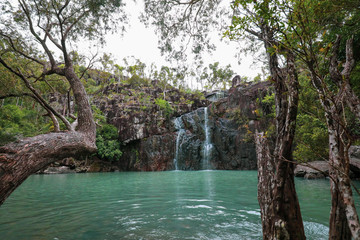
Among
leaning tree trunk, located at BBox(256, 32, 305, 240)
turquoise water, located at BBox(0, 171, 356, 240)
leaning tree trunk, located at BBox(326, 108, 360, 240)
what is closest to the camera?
leaning tree trunk, located at BBox(326, 108, 360, 240)

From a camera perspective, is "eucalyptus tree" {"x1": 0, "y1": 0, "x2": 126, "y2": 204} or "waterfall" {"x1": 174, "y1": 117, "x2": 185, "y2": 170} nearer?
"eucalyptus tree" {"x1": 0, "y1": 0, "x2": 126, "y2": 204}

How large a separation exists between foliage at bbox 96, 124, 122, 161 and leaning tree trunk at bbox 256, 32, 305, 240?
2023cm

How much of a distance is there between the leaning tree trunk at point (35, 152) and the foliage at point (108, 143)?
18083 mm

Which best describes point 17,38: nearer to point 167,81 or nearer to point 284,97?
point 284,97

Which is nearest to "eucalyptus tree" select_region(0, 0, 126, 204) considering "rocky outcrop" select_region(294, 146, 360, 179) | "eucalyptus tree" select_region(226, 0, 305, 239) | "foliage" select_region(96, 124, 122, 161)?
"eucalyptus tree" select_region(226, 0, 305, 239)

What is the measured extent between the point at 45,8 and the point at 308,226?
25.0 feet

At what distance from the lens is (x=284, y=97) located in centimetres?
223

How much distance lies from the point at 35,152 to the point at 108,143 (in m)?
19.8

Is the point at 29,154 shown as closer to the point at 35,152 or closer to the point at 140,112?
Result: the point at 35,152

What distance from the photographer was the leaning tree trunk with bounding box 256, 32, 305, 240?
1.96m

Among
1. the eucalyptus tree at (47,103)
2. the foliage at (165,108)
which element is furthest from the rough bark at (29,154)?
the foliage at (165,108)

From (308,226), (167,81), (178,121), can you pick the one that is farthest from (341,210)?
(167,81)

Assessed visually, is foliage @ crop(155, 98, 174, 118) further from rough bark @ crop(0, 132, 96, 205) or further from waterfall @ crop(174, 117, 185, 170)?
rough bark @ crop(0, 132, 96, 205)

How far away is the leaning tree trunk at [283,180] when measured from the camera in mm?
1962
